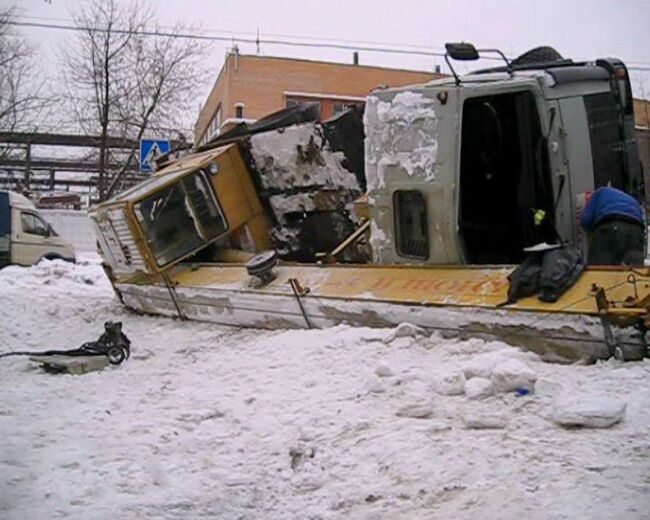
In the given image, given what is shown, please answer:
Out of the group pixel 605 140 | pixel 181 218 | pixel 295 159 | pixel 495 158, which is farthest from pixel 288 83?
pixel 605 140

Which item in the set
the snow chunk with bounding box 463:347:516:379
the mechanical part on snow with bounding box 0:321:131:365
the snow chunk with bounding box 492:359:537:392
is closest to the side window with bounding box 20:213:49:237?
the mechanical part on snow with bounding box 0:321:131:365

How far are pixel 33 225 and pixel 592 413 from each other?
1703cm

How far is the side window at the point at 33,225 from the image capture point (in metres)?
18.1

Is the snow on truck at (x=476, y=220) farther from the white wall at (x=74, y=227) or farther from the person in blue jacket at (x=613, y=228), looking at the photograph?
the white wall at (x=74, y=227)

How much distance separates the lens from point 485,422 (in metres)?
3.81

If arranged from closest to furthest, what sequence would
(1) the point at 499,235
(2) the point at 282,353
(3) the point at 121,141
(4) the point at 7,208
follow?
(2) the point at 282,353
(1) the point at 499,235
(4) the point at 7,208
(3) the point at 121,141

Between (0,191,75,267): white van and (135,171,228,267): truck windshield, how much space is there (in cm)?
1018

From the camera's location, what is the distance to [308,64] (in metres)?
29.2

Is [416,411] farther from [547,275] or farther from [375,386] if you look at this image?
[547,275]

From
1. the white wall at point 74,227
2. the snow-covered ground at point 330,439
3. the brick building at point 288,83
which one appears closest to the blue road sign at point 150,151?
the snow-covered ground at point 330,439

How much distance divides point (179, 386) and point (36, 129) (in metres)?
22.9

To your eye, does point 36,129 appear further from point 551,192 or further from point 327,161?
point 551,192

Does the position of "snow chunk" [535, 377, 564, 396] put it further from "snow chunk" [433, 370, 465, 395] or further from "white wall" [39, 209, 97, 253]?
"white wall" [39, 209, 97, 253]

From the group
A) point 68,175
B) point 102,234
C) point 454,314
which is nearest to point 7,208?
point 102,234
